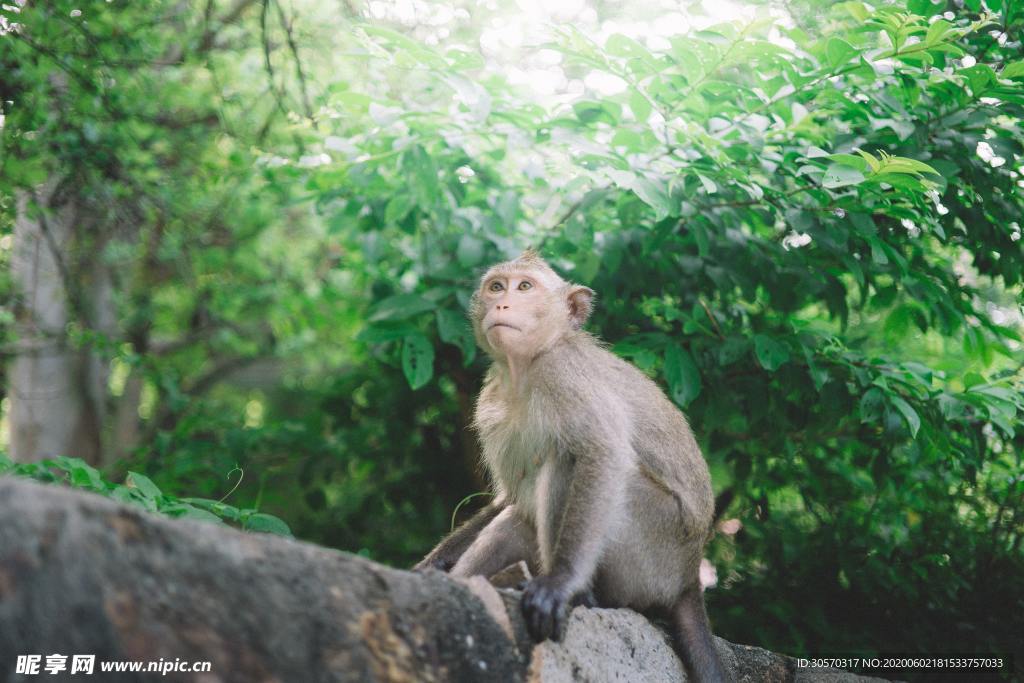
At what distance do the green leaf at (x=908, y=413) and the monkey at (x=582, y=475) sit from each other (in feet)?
3.51

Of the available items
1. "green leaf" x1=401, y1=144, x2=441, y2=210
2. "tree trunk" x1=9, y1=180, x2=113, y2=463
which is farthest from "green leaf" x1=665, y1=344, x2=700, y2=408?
"tree trunk" x1=9, y1=180, x2=113, y2=463

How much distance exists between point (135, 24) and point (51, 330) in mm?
3540

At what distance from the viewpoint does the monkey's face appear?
412 centimetres

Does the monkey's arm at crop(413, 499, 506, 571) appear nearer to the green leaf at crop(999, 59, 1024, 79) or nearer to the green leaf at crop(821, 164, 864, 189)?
the green leaf at crop(821, 164, 864, 189)

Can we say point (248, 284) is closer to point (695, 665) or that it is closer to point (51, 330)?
point (51, 330)

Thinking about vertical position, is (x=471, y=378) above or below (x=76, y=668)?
below

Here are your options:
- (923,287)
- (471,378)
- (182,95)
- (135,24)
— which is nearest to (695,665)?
(923,287)

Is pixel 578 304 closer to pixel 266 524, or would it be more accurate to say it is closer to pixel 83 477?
pixel 266 524

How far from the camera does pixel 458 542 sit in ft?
14.1

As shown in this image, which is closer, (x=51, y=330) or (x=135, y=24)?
(x=135, y=24)

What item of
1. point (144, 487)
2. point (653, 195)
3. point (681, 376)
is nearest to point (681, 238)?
point (681, 376)

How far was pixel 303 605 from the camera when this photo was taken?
7.61ft

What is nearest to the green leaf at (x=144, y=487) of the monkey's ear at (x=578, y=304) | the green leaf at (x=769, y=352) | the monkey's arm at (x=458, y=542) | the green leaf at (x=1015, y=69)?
the monkey's arm at (x=458, y=542)

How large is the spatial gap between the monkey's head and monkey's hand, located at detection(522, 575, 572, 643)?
132 cm
